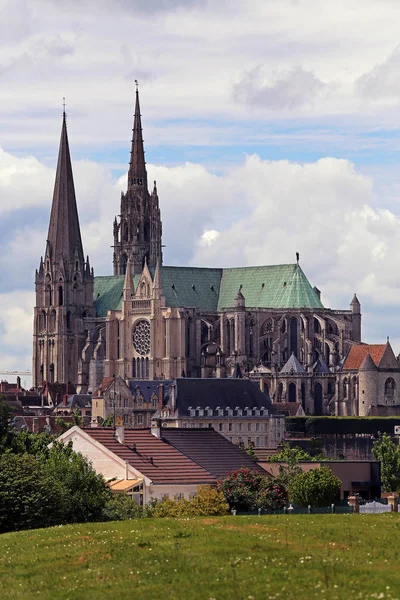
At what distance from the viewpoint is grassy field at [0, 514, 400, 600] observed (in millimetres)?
38969

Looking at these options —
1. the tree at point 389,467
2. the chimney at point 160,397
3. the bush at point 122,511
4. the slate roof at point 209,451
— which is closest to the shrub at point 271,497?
the bush at point 122,511

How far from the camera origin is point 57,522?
222 ft

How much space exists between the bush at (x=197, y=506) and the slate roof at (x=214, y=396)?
10039 cm

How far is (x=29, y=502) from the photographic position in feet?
219

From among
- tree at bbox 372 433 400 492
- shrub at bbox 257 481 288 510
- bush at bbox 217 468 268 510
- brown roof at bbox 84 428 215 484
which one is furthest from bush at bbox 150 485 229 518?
tree at bbox 372 433 400 492

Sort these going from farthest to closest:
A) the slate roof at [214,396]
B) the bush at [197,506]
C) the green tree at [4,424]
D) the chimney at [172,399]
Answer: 1. the chimney at [172,399]
2. the slate roof at [214,396]
3. the green tree at [4,424]
4. the bush at [197,506]

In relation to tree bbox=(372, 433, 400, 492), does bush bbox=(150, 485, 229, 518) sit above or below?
below

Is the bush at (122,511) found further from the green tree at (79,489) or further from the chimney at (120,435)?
the chimney at (120,435)

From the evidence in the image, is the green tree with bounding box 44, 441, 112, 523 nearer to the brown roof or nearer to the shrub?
the brown roof

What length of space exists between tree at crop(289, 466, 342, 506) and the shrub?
0.69 metres

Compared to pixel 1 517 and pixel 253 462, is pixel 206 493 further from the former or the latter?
pixel 253 462

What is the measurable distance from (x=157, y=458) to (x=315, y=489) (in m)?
15.2

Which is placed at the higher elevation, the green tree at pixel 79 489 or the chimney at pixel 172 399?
the chimney at pixel 172 399

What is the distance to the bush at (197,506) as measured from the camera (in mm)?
68438
